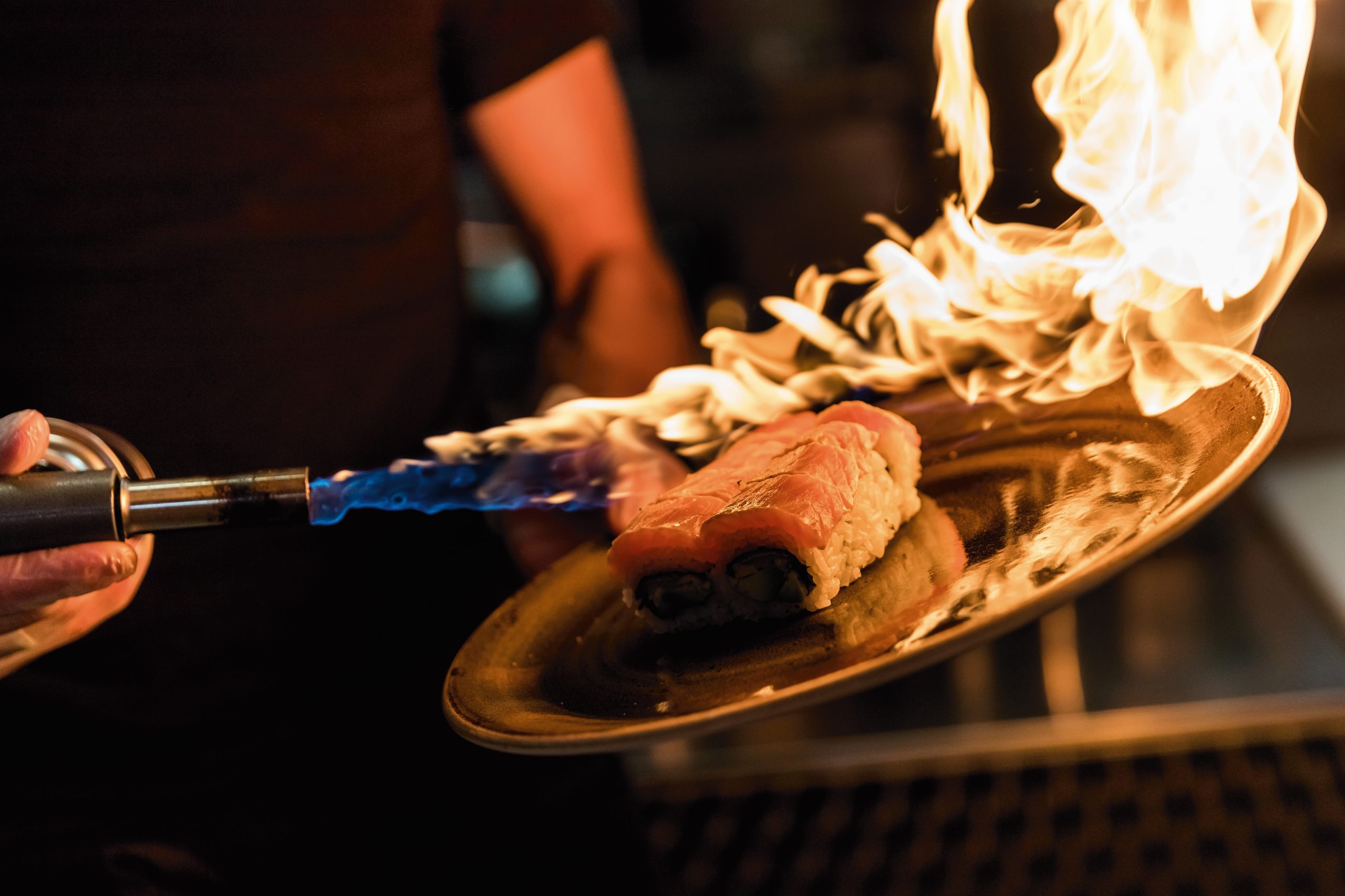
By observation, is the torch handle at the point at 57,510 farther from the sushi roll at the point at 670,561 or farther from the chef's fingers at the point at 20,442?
the sushi roll at the point at 670,561

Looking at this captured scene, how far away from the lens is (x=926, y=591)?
1.34 metres

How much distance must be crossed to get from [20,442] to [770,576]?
3.58 ft

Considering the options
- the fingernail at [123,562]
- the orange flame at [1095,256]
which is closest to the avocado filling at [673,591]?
the orange flame at [1095,256]

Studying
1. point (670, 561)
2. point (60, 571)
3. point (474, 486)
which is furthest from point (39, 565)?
point (670, 561)

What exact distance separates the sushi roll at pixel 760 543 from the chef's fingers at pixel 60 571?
0.72 m

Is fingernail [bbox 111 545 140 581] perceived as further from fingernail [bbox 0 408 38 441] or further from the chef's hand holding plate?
fingernail [bbox 0 408 38 441]

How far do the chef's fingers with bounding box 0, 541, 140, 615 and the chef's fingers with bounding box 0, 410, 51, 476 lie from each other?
12 centimetres

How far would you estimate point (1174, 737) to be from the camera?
7.94 ft

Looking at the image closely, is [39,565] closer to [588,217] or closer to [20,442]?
[20,442]

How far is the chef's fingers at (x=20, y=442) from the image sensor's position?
124cm

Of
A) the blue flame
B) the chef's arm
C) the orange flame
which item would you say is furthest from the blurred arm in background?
the blue flame

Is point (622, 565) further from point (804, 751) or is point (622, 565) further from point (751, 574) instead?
point (804, 751)

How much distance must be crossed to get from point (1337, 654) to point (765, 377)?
2120 mm

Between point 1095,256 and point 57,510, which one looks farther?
point 1095,256
